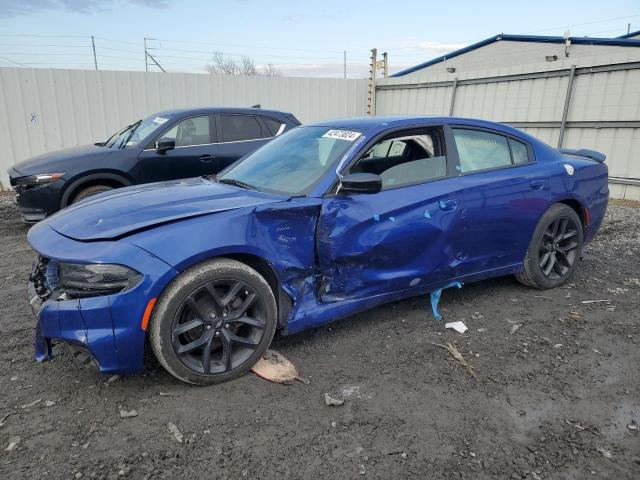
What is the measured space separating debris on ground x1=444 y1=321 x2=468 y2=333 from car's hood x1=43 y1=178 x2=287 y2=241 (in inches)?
65.8

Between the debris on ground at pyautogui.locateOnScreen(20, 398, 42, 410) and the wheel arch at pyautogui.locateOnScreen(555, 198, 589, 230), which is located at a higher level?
the wheel arch at pyautogui.locateOnScreen(555, 198, 589, 230)

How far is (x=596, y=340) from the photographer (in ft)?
11.6

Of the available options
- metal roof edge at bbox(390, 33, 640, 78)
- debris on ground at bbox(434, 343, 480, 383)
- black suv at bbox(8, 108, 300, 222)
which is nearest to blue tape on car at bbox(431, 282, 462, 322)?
debris on ground at bbox(434, 343, 480, 383)

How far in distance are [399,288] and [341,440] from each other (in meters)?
1.38

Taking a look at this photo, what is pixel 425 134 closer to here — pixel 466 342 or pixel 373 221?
pixel 373 221

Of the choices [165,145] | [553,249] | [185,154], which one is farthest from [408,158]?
[185,154]

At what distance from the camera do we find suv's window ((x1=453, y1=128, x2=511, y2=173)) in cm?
389

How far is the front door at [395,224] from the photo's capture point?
3.24m

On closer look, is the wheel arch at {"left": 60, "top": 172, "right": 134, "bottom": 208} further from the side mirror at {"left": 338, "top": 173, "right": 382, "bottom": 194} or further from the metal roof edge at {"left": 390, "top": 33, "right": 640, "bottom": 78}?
the metal roof edge at {"left": 390, "top": 33, "right": 640, "bottom": 78}

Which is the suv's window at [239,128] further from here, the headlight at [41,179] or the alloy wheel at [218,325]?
the alloy wheel at [218,325]

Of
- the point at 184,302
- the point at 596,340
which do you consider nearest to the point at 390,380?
the point at 184,302

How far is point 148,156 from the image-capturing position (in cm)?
647

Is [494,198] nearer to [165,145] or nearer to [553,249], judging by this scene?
[553,249]

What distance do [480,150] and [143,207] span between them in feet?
→ 8.75
